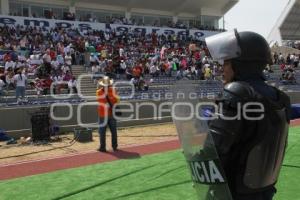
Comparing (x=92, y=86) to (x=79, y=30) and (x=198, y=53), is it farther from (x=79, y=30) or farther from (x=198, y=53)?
(x=198, y=53)

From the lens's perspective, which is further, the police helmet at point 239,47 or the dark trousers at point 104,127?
the dark trousers at point 104,127

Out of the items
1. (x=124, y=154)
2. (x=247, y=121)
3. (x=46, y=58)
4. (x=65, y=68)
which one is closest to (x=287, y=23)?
(x=65, y=68)

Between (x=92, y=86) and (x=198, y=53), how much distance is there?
1013cm

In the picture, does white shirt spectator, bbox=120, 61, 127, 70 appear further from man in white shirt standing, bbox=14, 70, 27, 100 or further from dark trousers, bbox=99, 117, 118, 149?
dark trousers, bbox=99, 117, 118, 149

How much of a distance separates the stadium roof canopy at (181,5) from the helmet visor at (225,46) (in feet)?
111

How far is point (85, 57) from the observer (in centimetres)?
2412

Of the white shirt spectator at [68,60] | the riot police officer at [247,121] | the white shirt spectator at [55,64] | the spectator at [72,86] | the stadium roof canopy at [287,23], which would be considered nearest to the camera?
the riot police officer at [247,121]

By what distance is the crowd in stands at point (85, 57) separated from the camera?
18.9m

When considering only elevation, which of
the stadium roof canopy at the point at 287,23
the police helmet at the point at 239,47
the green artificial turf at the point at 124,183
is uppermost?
the stadium roof canopy at the point at 287,23

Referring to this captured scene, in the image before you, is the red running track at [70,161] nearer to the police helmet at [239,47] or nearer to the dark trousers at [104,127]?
the dark trousers at [104,127]

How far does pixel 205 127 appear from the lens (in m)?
2.08

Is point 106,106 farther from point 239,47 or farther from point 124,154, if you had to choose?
point 239,47

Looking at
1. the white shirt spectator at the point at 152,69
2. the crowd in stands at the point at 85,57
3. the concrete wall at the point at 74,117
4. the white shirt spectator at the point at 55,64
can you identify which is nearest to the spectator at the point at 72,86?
the crowd in stands at the point at 85,57

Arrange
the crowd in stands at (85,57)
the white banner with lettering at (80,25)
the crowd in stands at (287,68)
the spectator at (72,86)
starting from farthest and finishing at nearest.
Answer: the crowd in stands at (287,68), the white banner with lettering at (80,25), the spectator at (72,86), the crowd in stands at (85,57)
